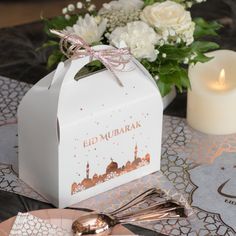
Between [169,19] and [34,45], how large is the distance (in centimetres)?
47

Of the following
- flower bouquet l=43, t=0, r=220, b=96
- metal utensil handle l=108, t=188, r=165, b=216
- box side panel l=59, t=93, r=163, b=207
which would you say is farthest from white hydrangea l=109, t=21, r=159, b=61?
metal utensil handle l=108, t=188, r=165, b=216

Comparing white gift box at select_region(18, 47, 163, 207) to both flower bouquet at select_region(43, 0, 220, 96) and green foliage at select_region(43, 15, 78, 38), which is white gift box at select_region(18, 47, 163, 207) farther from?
green foliage at select_region(43, 15, 78, 38)

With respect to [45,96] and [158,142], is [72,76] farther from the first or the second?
[158,142]

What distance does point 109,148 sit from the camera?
1151 mm

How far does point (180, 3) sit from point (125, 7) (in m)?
0.13

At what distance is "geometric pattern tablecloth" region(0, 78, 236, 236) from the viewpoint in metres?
1.11

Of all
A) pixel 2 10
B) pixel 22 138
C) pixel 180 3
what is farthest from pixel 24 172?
pixel 2 10

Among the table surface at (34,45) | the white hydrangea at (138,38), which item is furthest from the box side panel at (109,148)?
the table surface at (34,45)

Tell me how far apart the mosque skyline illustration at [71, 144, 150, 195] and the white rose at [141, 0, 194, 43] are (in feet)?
0.79

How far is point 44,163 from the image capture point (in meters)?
1.13

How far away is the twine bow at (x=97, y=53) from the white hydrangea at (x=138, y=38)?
0.08m

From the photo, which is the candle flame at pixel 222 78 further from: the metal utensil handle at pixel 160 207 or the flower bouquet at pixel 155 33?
the metal utensil handle at pixel 160 207

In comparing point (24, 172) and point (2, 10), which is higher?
point (24, 172)

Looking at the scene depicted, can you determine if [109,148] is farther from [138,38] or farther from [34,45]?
[34,45]
